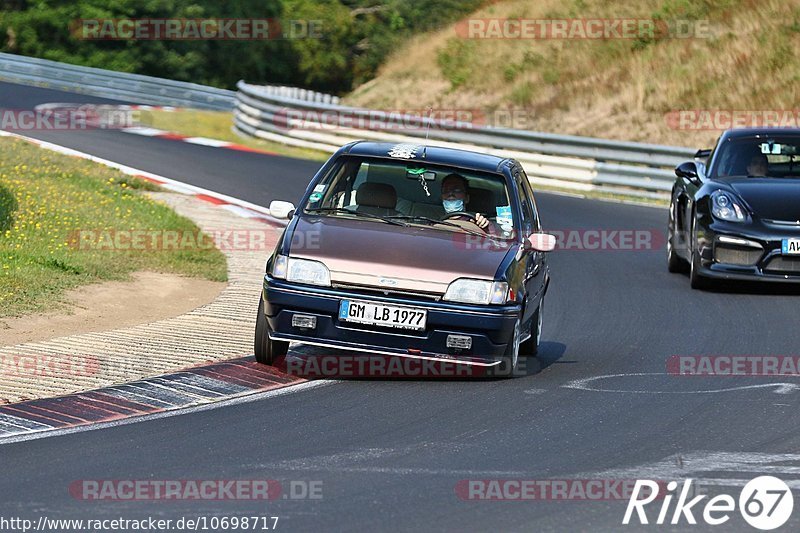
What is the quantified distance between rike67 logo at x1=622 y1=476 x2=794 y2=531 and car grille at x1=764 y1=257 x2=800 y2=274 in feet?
24.6

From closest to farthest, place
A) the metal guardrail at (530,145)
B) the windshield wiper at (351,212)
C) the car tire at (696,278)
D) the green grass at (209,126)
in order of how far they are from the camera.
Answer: the windshield wiper at (351,212) < the car tire at (696,278) < the metal guardrail at (530,145) < the green grass at (209,126)

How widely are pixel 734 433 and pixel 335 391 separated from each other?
2.46 metres

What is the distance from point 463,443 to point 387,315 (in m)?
1.62

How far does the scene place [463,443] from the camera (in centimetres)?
760

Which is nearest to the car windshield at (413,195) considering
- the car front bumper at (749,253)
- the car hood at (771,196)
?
the car front bumper at (749,253)

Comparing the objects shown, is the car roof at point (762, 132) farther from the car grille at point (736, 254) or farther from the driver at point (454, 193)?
the driver at point (454, 193)

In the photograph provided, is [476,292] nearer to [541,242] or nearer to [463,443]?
[541,242]

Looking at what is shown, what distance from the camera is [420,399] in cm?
884

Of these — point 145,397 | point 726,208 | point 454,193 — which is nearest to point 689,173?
point 726,208

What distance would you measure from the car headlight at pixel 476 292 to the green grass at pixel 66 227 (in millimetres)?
3808

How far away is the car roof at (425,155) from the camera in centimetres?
1027

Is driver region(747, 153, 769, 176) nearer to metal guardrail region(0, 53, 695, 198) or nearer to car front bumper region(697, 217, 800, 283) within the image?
car front bumper region(697, 217, 800, 283)

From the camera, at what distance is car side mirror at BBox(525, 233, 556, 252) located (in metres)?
9.87

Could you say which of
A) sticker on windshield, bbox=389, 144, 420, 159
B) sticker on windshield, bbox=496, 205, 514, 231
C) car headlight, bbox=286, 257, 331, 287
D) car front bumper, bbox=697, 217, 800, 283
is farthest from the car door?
car front bumper, bbox=697, 217, 800, 283
